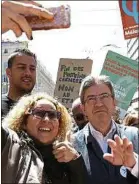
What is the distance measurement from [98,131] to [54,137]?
419mm

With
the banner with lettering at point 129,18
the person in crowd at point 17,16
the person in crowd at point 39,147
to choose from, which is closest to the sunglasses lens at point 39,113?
the person in crowd at point 39,147

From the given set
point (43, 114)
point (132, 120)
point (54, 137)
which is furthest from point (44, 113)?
point (132, 120)

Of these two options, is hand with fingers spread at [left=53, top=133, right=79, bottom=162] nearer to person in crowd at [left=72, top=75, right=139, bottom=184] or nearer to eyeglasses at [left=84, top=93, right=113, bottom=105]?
person in crowd at [left=72, top=75, right=139, bottom=184]

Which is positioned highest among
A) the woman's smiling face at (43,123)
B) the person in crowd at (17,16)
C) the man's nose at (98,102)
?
the person in crowd at (17,16)

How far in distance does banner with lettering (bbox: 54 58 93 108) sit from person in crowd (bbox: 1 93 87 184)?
Answer: 4.12ft

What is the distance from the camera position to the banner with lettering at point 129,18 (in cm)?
430

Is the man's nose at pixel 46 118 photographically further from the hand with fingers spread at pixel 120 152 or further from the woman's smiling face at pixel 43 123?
the hand with fingers spread at pixel 120 152

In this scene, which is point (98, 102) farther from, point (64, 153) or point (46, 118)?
point (64, 153)

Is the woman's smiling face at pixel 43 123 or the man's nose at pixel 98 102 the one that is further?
the man's nose at pixel 98 102

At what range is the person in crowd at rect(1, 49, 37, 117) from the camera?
295cm

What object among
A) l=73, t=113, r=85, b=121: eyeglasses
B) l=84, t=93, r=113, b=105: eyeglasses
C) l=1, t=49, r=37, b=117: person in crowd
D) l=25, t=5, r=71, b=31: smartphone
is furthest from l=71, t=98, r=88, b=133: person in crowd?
l=25, t=5, r=71, b=31: smartphone

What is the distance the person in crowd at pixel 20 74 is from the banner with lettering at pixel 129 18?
61.6 inches

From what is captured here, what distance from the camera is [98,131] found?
2.65m

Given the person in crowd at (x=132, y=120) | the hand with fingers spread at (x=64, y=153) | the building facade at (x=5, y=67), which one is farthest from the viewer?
the building facade at (x=5, y=67)
